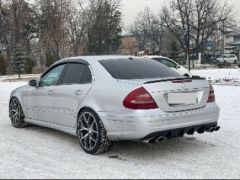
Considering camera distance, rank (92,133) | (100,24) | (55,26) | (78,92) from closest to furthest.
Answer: (92,133)
(78,92)
(55,26)
(100,24)

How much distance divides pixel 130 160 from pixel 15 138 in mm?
2668

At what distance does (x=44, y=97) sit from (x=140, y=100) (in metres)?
2.51

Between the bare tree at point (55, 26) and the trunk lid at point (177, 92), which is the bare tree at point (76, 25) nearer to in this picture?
the bare tree at point (55, 26)

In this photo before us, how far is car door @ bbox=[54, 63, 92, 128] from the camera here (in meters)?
6.46

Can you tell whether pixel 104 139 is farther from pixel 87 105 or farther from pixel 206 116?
pixel 206 116

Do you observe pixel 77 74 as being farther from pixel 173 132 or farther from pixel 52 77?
pixel 173 132

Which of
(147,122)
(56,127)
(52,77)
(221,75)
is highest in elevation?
(52,77)

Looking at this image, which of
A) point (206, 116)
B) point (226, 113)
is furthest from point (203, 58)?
point (206, 116)

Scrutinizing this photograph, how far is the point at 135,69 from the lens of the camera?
6516 millimetres

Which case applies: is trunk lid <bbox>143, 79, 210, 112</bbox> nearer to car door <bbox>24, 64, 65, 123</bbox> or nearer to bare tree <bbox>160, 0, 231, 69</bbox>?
car door <bbox>24, 64, 65, 123</bbox>

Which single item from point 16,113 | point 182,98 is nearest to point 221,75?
point 16,113

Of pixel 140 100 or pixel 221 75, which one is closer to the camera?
pixel 140 100

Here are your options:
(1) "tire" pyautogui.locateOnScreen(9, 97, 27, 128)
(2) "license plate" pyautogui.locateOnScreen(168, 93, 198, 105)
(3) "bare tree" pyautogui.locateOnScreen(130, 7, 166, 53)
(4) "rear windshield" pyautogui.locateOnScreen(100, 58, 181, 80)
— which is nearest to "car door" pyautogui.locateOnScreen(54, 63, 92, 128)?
(4) "rear windshield" pyautogui.locateOnScreen(100, 58, 181, 80)

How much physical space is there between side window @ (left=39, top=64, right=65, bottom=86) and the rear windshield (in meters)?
1.06
